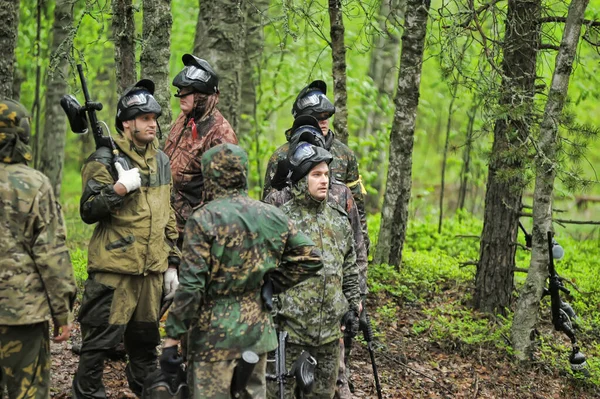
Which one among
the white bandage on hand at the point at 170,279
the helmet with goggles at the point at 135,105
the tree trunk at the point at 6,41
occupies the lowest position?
the white bandage on hand at the point at 170,279

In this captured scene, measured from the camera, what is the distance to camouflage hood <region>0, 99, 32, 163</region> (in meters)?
4.84

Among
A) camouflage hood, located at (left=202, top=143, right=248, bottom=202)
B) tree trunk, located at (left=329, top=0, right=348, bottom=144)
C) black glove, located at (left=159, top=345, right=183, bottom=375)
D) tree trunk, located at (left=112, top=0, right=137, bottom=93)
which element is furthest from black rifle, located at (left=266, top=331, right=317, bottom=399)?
tree trunk, located at (left=329, top=0, right=348, bottom=144)

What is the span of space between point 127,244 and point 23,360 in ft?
4.14

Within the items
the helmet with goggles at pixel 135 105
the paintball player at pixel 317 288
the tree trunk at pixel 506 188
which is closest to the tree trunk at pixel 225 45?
the tree trunk at pixel 506 188

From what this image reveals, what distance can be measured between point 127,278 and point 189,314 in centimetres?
131

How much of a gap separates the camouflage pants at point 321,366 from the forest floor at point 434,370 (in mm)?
1861

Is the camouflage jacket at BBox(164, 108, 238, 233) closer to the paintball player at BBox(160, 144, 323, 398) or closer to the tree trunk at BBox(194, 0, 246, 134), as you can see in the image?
the paintball player at BBox(160, 144, 323, 398)

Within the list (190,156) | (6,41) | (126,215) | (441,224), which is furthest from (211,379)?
(441,224)

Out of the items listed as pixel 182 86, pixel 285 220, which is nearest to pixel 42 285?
pixel 285 220

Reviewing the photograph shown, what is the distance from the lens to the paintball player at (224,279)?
15.6 ft

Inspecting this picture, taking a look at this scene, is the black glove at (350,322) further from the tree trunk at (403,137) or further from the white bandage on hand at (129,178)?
the tree trunk at (403,137)

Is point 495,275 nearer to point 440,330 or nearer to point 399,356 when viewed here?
point 440,330

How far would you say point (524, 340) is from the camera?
9.06 m

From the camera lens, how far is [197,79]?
693 cm
